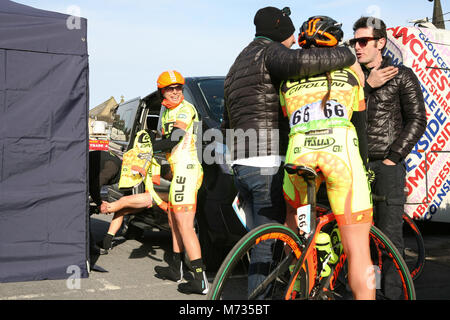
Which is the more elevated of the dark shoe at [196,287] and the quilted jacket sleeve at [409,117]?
the quilted jacket sleeve at [409,117]

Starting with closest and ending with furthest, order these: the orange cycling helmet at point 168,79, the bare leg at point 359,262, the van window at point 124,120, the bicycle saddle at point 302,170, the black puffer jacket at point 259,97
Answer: the bicycle saddle at point 302,170 < the bare leg at point 359,262 < the black puffer jacket at point 259,97 < the orange cycling helmet at point 168,79 < the van window at point 124,120

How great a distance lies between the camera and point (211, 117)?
5.18m

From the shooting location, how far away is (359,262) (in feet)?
8.73

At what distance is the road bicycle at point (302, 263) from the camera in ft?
7.89

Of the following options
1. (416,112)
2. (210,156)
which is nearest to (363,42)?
(416,112)

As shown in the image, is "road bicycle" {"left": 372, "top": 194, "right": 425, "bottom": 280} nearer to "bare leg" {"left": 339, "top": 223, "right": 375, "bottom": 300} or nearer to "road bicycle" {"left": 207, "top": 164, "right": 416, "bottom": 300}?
"road bicycle" {"left": 207, "top": 164, "right": 416, "bottom": 300}

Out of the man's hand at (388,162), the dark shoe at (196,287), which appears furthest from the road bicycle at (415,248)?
the dark shoe at (196,287)

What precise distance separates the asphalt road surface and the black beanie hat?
2.39 m

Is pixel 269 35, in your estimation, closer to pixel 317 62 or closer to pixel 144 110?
pixel 317 62

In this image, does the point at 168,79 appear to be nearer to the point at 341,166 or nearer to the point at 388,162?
the point at 388,162

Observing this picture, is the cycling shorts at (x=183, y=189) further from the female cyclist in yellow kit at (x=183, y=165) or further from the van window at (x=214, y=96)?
the van window at (x=214, y=96)

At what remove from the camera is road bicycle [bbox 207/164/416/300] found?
241cm

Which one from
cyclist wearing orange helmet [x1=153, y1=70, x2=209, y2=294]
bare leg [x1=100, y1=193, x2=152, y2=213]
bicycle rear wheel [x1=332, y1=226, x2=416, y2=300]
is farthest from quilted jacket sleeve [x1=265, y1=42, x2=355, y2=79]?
bare leg [x1=100, y1=193, x2=152, y2=213]

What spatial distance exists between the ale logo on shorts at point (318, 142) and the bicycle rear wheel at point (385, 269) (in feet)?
2.01
